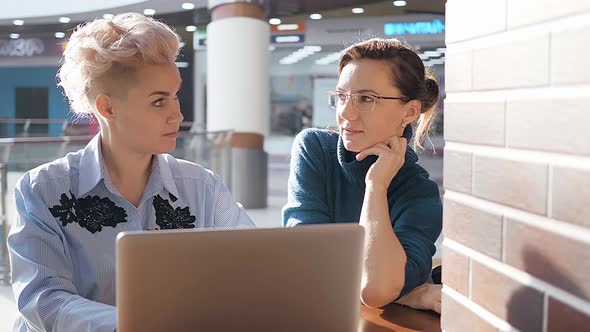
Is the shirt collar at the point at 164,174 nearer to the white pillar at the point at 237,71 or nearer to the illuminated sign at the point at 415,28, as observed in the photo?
the white pillar at the point at 237,71

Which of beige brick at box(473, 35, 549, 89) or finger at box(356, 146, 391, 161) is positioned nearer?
beige brick at box(473, 35, 549, 89)

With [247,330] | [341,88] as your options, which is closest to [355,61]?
[341,88]

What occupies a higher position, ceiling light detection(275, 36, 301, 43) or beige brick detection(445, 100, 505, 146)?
ceiling light detection(275, 36, 301, 43)

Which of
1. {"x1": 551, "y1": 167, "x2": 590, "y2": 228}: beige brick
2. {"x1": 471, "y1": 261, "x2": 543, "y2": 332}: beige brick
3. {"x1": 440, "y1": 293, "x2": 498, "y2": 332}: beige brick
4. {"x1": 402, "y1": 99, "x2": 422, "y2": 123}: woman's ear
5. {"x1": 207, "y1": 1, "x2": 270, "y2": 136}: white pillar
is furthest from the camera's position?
{"x1": 207, "y1": 1, "x2": 270, "y2": 136}: white pillar

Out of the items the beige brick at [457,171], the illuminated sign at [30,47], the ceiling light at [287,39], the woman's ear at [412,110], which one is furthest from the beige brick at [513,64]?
the illuminated sign at [30,47]

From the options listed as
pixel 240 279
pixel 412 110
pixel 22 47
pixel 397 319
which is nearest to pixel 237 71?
pixel 412 110

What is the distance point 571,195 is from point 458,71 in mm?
306

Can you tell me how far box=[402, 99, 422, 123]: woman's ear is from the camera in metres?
1.99

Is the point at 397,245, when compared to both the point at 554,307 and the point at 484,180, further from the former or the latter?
the point at 554,307

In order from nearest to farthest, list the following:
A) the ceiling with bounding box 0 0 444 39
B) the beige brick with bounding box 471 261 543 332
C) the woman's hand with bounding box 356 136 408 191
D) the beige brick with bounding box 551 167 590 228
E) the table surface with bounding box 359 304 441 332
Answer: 1. the beige brick with bounding box 551 167 590 228
2. the beige brick with bounding box 471 261 543 332
3. the table surface with bounding box 359 304 441 332
4. the woman's hand with bounding box 356 136 408 191
5. the ceiling with bounding box 0 0 444 39

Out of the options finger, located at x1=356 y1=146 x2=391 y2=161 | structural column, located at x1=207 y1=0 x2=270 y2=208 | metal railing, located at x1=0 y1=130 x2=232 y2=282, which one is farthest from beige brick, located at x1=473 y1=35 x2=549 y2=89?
structural column, located at x1=207 y1=0 x2=270 y2=208

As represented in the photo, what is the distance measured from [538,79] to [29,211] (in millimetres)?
1288

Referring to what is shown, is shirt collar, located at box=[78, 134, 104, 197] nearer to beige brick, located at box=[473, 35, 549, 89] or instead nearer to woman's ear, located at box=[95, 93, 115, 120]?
woman's ear, located at box=[95, 93, 115, 120]

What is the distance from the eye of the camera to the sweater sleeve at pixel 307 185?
1898 mm
